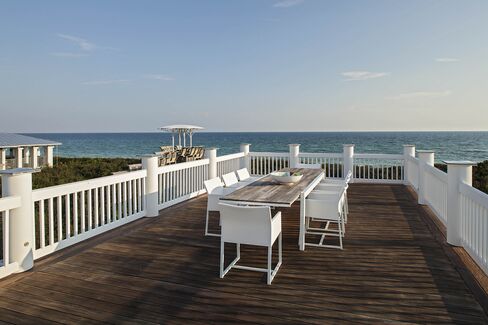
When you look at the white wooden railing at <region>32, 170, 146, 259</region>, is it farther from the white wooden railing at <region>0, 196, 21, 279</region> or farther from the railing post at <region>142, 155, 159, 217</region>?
the white wooden railing at <region>0, 196, 21, 279</region>

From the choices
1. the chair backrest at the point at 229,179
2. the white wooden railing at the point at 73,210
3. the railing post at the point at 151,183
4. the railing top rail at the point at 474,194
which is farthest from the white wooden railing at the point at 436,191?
the white wooden railing at the point at 73,210

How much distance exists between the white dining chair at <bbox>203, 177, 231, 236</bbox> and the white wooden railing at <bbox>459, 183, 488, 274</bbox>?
9.01ft

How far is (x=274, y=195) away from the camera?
3.89 metres

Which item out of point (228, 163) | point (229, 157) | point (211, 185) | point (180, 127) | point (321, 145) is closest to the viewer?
point (211, 185)

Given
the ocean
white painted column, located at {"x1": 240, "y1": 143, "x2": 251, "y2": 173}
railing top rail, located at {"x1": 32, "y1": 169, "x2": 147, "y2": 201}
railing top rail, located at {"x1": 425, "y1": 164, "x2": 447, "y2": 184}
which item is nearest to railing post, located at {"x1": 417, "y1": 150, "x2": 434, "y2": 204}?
railing top rail, located at {"x1": 425, "y1": 164, "x2": 447, "y2": 184}

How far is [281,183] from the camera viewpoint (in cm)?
474

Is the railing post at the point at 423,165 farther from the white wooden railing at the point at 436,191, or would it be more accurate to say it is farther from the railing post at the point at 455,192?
the railing post at the point at 455,192

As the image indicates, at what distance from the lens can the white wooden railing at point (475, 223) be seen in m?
2.98

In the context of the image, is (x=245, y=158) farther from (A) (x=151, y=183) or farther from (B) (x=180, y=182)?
(A) (x=151, y=183)

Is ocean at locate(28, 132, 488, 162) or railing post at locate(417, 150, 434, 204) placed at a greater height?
ocean at locate(28, 132, 488, 162)

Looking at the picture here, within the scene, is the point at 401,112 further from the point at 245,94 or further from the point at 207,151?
the point at 207,151

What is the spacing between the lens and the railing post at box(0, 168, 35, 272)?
306cm

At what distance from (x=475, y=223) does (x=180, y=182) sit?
4.81 m

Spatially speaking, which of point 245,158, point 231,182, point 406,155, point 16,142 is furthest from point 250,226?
point 16,142
